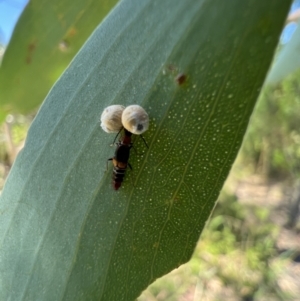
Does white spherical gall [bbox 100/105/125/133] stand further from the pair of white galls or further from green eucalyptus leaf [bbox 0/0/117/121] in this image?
green eucalyptus leaf [bbox 0/0/117/121]

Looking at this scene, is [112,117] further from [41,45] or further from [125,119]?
[41,45]

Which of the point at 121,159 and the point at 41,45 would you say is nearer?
the point at 121,159

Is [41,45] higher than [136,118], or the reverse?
[41,45]

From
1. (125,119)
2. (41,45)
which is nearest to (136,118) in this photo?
(125,119)

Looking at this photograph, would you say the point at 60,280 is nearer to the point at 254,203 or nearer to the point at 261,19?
the point at 261,19

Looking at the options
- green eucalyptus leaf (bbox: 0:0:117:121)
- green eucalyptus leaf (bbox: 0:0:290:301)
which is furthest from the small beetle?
green eucalyptus leaf (bbox: 0:0:117:121)

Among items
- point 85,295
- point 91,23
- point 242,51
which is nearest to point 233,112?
point 242,51
